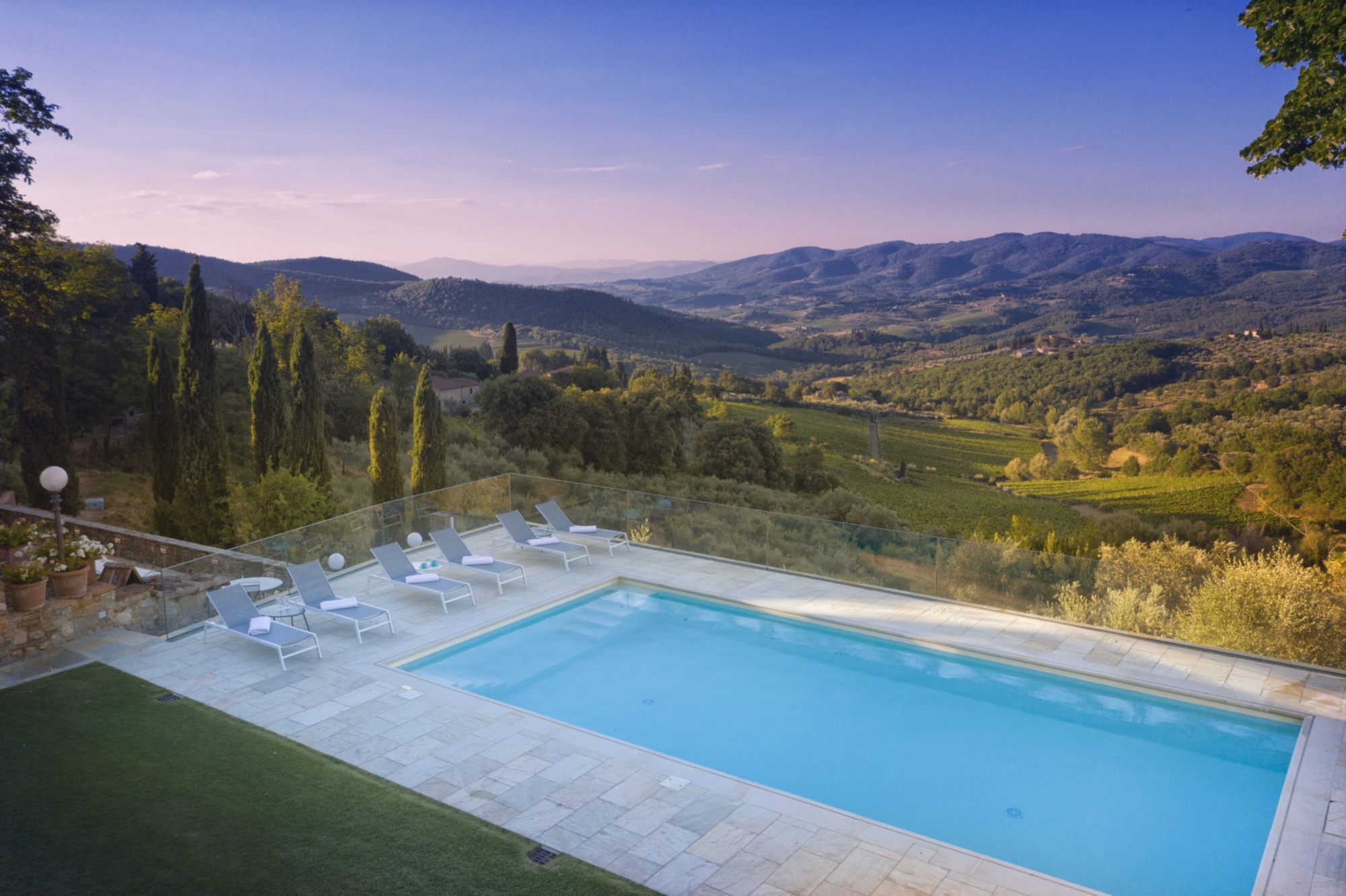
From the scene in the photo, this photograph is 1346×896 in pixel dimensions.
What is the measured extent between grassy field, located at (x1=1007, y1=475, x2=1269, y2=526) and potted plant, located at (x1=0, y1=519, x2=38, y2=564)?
3854cm

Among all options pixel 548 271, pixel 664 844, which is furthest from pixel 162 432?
pixel 548 271

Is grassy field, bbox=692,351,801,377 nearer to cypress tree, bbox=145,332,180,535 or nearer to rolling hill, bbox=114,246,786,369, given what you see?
rolling hill, bbox=114,246,786,369

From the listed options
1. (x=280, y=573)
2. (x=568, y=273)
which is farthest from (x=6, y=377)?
(x=568, y=273)

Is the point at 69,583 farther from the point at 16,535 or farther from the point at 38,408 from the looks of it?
the point at 38,408

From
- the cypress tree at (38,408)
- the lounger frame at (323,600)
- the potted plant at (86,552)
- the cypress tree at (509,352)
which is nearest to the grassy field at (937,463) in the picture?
the cypress tree at (509,352)

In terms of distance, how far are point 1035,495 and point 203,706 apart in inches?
1599

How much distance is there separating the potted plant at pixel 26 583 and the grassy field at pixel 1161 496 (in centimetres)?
3847

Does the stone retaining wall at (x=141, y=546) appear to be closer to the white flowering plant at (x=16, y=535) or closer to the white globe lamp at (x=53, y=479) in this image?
the white flowering plant at (x=16, y=535)

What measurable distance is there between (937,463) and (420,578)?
132ft

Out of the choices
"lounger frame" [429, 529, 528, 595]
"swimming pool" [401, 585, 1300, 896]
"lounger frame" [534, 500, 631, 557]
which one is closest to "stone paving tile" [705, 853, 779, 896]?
"swimming pool" [401, 585, 1300, 896]

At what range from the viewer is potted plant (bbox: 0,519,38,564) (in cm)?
723

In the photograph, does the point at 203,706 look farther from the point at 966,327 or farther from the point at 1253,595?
the point at 966,327

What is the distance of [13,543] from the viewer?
285 inches

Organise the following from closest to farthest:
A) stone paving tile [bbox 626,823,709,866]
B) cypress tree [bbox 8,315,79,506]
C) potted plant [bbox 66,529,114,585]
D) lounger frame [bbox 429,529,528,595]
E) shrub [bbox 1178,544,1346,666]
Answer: stone paving tile [bbox 626,823,709,866] → shrub [bbox 1178,544,1346,666] → potted plant [bbox 66,529,114,585] → lounger frame [bbox 429,529,528,595] → cypress tree [bbox 8,315,79,506]
